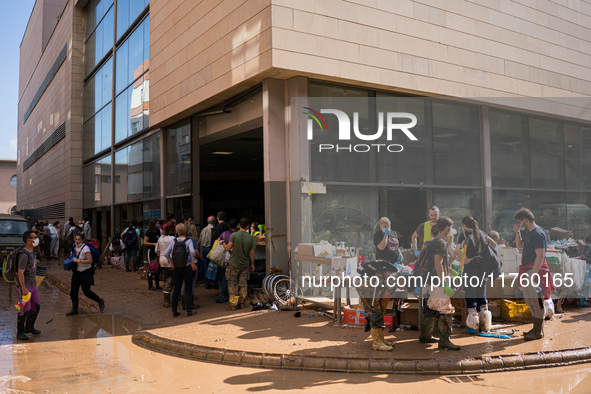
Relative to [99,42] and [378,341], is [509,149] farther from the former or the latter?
[99,42]

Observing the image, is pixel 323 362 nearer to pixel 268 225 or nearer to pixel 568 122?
pixel 268 225

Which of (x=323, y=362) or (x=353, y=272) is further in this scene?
(x=353, y=272)

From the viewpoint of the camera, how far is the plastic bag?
720 cm

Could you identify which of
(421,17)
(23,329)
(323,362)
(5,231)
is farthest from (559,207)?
(5,231)

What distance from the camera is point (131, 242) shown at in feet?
58.8

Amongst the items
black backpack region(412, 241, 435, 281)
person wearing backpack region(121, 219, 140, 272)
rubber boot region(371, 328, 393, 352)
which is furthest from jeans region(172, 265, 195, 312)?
person wearing backpack region(121, 219, 140, 272)

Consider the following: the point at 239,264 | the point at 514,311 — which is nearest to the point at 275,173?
the point at 239,264

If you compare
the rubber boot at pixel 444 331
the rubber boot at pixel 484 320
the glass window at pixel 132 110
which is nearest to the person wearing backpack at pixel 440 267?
the rubber boot at pixel 444 331

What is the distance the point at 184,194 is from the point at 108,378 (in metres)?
9.89

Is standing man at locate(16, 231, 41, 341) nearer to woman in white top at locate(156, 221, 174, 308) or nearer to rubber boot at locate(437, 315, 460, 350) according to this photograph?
woman in white top at locate(156, 221, 174, 308)

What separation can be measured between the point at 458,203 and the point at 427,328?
728 centimetres

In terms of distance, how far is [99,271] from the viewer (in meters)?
19.3

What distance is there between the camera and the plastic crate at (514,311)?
8906mm

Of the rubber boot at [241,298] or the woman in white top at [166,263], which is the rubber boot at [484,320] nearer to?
the rubber boot at [241,298]
